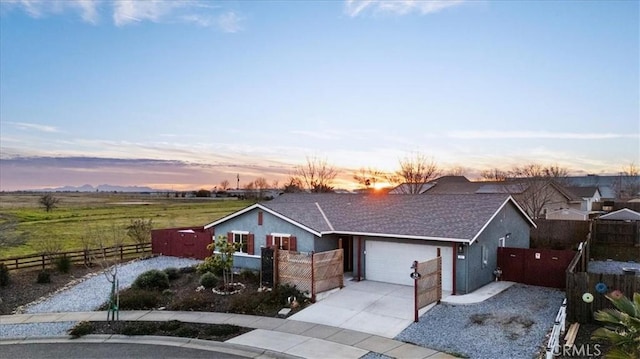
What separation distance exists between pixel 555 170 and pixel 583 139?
39.4m

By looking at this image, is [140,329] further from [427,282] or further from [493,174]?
[493,174]

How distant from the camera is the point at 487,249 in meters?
20.2

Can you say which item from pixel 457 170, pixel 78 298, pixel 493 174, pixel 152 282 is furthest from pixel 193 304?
pixel 493 174

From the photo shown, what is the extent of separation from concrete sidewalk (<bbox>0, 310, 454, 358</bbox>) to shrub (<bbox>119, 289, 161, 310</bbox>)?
0.42 m

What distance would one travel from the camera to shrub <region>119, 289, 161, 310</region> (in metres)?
17.3

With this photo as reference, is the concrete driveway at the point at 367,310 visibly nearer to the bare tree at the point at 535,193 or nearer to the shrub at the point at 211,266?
the shrub at the point at 211,266

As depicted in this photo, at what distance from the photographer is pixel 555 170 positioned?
6944 centimetres

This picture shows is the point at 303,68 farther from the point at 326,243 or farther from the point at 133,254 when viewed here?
the point at 133,254

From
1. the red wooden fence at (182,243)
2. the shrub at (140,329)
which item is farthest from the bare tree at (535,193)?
the shrub at (140,329)

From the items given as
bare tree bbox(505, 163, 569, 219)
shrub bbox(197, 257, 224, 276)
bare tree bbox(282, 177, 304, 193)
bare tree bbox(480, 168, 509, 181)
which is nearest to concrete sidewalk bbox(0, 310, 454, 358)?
shrub bbox(197, 257, 224, 276)

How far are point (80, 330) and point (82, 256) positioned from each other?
1437cm

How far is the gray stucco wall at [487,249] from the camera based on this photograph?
1839 cm

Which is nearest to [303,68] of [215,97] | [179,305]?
[215,97]

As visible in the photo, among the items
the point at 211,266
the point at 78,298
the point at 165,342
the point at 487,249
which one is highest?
the point at 487,249
